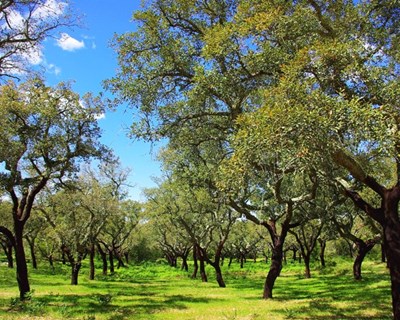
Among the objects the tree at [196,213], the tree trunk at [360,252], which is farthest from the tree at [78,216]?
the tree trunk at [360,252]

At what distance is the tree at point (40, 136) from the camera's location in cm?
2025

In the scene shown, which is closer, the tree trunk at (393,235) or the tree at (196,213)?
the tree trunk at (393,235)

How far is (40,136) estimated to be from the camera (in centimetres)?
2131

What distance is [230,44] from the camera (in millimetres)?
11969

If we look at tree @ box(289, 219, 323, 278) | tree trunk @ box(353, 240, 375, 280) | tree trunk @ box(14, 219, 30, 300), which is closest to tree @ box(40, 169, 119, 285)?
tree trunk @ box(14, 219, 30, 300)

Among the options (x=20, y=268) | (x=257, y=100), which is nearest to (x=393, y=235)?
(x=257, y=100)

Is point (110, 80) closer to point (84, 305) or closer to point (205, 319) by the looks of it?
point (205, 319)

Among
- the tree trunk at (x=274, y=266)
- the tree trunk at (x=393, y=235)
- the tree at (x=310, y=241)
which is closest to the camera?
the tree trunk at (x=393, y=235)

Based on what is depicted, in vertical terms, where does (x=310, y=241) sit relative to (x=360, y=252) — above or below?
above

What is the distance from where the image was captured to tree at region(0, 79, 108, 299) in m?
20.2

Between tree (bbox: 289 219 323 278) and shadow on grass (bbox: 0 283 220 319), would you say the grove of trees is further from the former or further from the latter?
tree (bbox: 289 219 323 278)

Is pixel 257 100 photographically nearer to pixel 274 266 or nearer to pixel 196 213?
pixel 274 266

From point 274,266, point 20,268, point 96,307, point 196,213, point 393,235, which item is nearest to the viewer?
point 393,235

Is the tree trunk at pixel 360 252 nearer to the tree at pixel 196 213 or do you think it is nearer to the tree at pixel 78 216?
the tree at pixel 196 213
